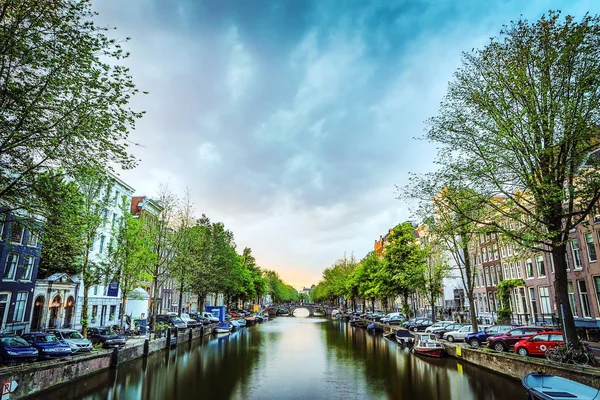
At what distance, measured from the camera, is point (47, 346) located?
24250mm

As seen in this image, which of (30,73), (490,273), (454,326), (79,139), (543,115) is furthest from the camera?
(490,273)

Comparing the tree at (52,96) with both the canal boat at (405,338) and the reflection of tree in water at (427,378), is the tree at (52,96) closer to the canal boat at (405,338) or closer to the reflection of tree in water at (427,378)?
the reflection of tree in water at (427,378)

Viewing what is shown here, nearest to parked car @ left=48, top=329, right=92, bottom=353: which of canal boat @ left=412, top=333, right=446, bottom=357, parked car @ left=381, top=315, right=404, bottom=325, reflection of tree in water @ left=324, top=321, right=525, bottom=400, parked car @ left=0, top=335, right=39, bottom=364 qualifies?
parked car @ left=0, top=335, right=39, bottom=364

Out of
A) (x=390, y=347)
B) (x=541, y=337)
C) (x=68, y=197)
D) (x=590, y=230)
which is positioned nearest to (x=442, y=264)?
(x=390, y=347)

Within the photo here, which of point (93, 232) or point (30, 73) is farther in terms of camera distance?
point (93, 232)

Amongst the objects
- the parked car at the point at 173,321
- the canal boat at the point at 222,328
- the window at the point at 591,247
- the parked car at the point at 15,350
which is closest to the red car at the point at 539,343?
the window at the point at 591,247

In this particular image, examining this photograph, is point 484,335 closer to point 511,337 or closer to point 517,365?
point 511,337

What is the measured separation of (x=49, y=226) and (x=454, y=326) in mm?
39933

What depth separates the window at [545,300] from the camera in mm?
42219

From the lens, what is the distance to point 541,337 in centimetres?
2486

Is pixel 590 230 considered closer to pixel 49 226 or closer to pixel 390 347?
pixel 390 347

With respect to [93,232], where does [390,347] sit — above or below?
below

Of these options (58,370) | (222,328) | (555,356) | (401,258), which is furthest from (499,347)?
(222,328)

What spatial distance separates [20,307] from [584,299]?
54477 millimetres
